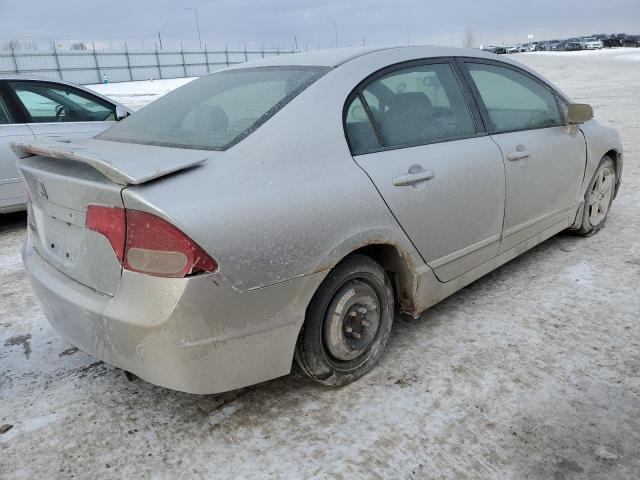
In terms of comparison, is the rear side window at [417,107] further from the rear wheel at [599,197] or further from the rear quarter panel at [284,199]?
the rear wheel at [599,197]

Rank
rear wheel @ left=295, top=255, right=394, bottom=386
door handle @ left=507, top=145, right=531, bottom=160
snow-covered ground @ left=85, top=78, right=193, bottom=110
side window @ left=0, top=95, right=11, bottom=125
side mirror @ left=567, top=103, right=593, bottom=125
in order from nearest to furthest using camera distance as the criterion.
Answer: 1. rear wheel @ left=295, top=255, right=394, bottom=386
2. door handle @ left=507, top=145, right=531, bottom=160
3. side mirror @ left=567, top=103, right=593, bottom=125
4. side window @ left=0, top=95, right=11, bottom=125
5. snow-covered ground @ left=85, top=78, right=193, bottom=110

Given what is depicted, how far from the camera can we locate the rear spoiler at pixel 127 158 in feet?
5.97

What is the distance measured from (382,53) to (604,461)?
212cm

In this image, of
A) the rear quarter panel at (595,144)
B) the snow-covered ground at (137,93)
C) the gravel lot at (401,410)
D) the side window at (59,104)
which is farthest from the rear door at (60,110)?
the snow-covered ground at (137,93)

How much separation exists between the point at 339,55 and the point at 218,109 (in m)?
0.70

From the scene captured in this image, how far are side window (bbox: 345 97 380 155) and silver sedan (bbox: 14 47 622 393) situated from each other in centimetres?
1

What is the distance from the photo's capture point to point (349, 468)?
75.9 inches

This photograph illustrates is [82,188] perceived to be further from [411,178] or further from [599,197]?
[599,197]

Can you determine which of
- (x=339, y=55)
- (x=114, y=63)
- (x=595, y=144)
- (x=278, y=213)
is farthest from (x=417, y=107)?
(x=114, y=63)

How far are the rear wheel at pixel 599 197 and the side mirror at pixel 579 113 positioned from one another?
24.2 inches

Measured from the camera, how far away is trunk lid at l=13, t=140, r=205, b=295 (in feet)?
6.11

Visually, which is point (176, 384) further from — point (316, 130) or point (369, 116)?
point (369, 116)

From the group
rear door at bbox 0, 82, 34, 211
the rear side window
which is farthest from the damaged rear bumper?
rear door at bbox 0, 82, 34, 211

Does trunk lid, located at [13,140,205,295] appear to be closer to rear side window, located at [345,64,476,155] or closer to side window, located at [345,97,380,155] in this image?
side window, located at [345,97,380,155]
